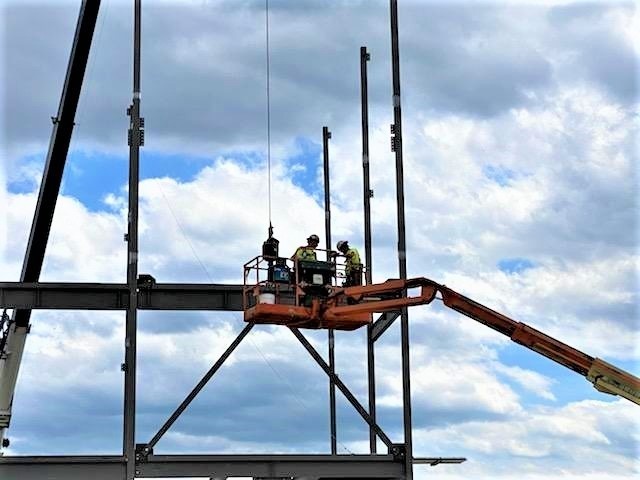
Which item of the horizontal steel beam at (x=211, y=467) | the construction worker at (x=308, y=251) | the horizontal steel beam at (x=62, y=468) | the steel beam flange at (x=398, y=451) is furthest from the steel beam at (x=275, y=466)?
the construction worker at (x=308, y=251)

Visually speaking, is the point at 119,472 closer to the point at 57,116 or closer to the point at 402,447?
the point at 402,447

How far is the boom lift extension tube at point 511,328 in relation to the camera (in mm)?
28500

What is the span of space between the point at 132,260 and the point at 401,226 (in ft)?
25.7

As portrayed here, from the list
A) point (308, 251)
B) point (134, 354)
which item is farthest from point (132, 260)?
point (308, 251)

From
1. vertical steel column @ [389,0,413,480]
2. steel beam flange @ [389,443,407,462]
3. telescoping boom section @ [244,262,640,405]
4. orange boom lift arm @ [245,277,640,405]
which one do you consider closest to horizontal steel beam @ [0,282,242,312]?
telescoping boom section @ [244,262,640,405]

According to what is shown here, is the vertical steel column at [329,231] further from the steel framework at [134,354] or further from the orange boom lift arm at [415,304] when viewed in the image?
the orange boom lift arm at [415,304]

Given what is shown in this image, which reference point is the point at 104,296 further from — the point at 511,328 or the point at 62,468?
the point at 511,328

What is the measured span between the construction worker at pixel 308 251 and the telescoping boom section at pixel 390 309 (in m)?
0.76

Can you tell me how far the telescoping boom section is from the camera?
90.6 ft

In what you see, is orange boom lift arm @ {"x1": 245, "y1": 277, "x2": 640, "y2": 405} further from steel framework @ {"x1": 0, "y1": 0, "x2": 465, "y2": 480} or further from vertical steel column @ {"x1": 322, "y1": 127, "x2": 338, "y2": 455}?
vertical steel column @ {"x1": 322, "y1": 127, "x2": 338, "y2": 455}

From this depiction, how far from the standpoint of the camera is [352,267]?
28.7m

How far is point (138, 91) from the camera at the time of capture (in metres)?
31.6

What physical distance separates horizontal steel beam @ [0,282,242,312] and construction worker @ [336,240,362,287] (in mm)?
4012

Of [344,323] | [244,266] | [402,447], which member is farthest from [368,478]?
[244,266]
